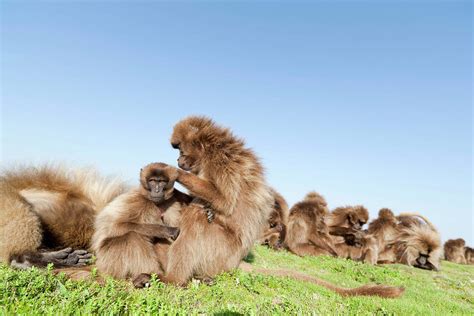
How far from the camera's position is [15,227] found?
6465mm

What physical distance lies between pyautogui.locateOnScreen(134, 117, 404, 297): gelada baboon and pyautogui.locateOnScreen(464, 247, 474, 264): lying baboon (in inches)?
859

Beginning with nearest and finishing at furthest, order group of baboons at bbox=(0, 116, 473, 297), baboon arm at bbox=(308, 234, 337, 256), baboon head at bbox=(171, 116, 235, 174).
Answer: group of baboons at bbox=(0, 116, 473, 297)
baboon head at bbox=(171, 116, 235, 174)
baboon arm at bbox=(308, 234, 337, 256)

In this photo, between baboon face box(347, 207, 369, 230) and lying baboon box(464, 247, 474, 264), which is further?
lying baboon box(464, 247, 474, 264)

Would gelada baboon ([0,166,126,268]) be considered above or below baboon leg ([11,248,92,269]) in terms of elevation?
above

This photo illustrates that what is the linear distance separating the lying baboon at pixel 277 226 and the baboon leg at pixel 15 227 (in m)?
9.86

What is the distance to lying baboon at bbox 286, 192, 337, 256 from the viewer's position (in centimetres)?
1442

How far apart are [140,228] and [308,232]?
9301mm

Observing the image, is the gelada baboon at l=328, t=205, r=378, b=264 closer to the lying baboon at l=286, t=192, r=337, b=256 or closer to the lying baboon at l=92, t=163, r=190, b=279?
the lying baboon at l=286, t=192, r=337, b=256

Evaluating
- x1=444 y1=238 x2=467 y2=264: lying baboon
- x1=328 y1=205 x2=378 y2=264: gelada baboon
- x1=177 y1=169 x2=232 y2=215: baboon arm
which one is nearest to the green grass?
x1=177 y1=169 x2=232 y2=215: baboon arm

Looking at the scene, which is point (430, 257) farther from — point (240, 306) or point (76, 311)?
point (76, 311)

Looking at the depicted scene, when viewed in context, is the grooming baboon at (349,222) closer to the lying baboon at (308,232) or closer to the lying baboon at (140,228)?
the lying baboon at (308,232)

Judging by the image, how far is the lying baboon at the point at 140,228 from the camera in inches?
242

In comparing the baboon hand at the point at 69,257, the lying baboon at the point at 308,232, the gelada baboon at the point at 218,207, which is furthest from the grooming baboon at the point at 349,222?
the baboon hand at the point at 69,257

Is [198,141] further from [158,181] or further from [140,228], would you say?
[140,228]
